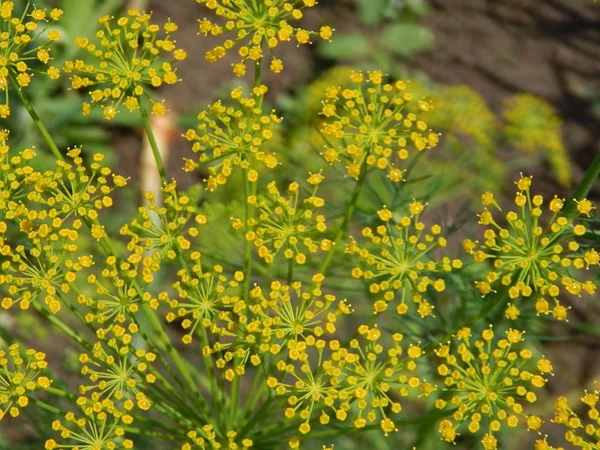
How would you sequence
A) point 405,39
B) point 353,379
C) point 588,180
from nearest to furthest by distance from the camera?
1. point 353,379
2. point 588,180
3. point 405,39

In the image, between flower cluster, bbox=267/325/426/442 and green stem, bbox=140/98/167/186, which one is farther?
green stem, bbox=140/98/167/186

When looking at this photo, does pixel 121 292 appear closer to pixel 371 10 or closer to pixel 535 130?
pixel 535 130

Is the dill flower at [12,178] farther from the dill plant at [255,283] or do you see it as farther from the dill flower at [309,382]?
the dill flower at [309,382]

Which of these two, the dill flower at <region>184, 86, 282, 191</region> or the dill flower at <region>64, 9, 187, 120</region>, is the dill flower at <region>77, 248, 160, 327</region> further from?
the dill flower at <region>64, 9, 187, 120</region>

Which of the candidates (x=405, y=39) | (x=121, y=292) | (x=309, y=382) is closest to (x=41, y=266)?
(x=121, y=292)

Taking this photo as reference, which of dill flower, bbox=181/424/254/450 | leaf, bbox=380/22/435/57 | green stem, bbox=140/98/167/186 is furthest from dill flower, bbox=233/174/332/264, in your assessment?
leaf, bbox=380/22/435/57

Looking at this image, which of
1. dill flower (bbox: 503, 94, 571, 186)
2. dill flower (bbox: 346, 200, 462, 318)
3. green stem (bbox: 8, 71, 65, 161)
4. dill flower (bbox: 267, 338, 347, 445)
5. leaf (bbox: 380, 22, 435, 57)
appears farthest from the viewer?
leaf (bbox: 380, 22, 435, 57)

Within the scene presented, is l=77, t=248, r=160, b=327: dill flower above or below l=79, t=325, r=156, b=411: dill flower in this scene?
above
